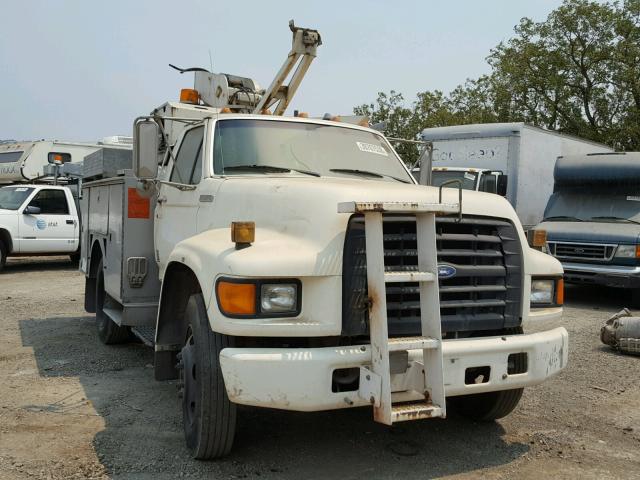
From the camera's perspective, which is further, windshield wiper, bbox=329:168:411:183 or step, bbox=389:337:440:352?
windshield wiper, bbox=329:168:411:183

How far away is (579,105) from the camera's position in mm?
27422

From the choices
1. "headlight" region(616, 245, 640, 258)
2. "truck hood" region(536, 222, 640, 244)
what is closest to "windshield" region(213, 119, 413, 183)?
"truck hood" region(536, 222, 640, 244)

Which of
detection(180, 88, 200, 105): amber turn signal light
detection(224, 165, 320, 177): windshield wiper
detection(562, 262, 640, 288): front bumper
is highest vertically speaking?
detection(180, 88, 200, 105): amber turn signal light

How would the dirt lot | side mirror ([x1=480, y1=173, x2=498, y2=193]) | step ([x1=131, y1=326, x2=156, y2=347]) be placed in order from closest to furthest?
the dirt lot → step ([x1=131, y1=326, x2=156, y2=347]) → side mirror ([x1=480, y1=173, x2=498, y2=193])

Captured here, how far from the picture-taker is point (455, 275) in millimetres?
3707

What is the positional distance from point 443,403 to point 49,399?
3297 mm

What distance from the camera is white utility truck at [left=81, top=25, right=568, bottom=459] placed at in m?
3.34

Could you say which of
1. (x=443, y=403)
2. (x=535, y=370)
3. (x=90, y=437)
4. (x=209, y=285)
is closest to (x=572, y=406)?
(x=535, y=370)

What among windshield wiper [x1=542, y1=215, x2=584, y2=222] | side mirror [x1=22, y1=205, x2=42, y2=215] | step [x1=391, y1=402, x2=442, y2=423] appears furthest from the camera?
side mirror [x1=22, y1=205, x2=42, y2=215]

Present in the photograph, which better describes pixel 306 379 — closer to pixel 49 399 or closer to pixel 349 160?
pixel 349 160

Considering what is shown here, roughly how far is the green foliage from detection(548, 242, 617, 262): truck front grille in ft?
56.5

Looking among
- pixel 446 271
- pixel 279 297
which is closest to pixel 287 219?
pixel 279 297

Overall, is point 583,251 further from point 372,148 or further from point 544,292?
point 544,292

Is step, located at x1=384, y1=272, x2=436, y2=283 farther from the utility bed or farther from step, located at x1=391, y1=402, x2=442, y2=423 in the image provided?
the utility bed
